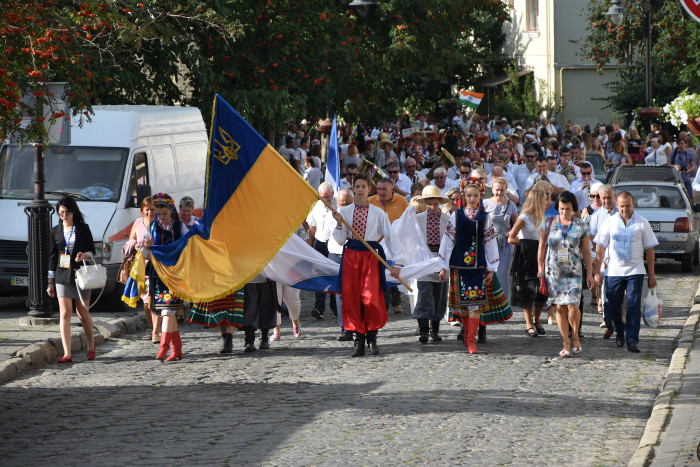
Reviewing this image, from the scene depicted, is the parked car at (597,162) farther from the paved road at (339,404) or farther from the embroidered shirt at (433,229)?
the embroidered shirt at (433,229)

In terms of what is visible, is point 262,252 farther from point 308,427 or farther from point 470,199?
point 308,427

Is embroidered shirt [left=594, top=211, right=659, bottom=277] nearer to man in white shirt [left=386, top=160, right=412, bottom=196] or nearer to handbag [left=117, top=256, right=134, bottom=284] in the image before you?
handbag [left=117, top=256, right=134, bottom=284]

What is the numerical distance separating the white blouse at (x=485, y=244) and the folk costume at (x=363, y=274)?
23.4 inches

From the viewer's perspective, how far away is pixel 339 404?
30.3 feet

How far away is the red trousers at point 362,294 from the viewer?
11797 mm

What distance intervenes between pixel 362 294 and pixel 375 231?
0.66 meters

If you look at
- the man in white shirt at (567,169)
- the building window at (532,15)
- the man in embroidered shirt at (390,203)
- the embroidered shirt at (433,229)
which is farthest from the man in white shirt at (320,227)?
the building window at (532,15)

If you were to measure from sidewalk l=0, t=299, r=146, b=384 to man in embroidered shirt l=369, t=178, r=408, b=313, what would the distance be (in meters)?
3.26

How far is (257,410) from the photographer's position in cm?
905

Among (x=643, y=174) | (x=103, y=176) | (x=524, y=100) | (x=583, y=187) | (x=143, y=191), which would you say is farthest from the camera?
(x=524, y=100)

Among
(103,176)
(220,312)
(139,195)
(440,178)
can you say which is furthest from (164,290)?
(440,178)

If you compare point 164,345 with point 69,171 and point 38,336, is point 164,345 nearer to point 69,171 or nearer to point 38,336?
point 38,336

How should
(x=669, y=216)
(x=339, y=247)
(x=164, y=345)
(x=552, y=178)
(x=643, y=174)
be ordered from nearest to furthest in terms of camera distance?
(x=164, y=345) < (x=339, y=247) < (x=552, y=178) < (x=669, y=216) < (x=643, y=174)

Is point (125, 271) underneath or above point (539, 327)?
above
